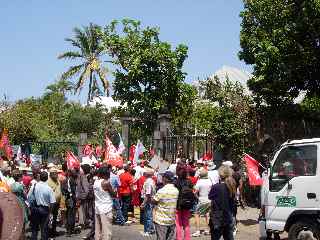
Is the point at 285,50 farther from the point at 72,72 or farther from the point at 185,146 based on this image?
the point at 72,72

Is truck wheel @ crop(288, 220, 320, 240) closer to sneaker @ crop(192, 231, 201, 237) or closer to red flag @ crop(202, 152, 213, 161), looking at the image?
sneaker @ crop(192, 231, 201, 237)

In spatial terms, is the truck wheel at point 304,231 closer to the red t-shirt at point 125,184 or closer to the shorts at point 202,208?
the shorts at point 202,208

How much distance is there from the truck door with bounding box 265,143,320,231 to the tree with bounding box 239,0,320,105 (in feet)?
31.5

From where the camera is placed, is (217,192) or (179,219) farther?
(179,219)

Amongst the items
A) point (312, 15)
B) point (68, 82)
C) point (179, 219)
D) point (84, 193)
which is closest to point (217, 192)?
point (179, 219)

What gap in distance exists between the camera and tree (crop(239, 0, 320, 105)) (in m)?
19.9

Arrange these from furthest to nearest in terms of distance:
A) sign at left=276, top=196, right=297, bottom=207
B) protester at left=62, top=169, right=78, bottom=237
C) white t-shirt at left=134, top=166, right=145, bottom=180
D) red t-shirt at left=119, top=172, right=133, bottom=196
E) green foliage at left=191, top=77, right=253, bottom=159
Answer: green foliage at left=191, top=77, right=253, bottom=159 < white t-shirt at left=134, top=166, right=145, bottom=180 < red t-shirt at left=119, top=172, right=133, bottom=196 < protester at left=62, top=169, right=78, bottom=237 < sign at left=276, top=196, right=297, bottom=207

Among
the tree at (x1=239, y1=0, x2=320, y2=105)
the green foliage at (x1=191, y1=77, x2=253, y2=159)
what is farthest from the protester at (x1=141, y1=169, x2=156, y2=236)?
the tree at (x1=239, y1=0, x2=320, y2=105)

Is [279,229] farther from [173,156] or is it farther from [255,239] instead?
[173,156]

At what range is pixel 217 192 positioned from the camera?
10.1m

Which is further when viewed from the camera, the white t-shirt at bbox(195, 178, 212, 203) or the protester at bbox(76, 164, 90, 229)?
the protester at bbox(76, 164, 90, 229)

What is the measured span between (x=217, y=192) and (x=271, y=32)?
1264 cm

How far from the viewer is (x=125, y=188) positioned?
1636cm

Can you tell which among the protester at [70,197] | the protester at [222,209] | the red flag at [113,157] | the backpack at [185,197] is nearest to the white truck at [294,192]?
the protester at [222,209]
